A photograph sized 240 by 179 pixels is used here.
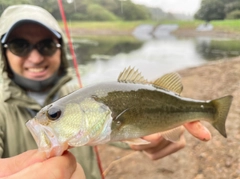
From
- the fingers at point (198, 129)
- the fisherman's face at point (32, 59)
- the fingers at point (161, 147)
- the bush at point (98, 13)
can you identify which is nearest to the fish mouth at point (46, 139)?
the fingers at point (198, 129)

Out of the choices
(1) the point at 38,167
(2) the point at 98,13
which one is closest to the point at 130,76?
(1) the point at 38,167

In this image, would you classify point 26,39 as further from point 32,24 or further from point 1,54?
point 1,54

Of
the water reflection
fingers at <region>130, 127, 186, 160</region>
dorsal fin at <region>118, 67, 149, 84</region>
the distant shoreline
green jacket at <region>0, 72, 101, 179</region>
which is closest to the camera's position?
dorsal fin at <region>118, 67, 149, 84</region>

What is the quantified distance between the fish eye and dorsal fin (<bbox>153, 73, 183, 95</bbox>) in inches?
12.2

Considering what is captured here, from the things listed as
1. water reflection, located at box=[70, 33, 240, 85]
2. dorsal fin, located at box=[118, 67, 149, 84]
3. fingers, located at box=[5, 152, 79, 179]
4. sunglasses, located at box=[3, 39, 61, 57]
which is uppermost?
sunglasses, located at box=[3, 39, 61, 57]

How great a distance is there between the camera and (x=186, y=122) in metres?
0.82

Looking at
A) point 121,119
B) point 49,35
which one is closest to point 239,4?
point 49,35

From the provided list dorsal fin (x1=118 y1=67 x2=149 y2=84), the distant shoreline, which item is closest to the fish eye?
dorsal fin (x1=118 y1=67 x2=149 y2=84)

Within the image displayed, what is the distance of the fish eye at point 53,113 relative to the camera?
0.60 m

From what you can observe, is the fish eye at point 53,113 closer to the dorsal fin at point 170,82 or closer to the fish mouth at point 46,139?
the fish mouth at point 46,139

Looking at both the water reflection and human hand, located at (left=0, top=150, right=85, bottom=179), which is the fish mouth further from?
the water reflection

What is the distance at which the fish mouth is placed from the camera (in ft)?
1.89

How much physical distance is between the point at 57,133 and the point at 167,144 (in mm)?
667

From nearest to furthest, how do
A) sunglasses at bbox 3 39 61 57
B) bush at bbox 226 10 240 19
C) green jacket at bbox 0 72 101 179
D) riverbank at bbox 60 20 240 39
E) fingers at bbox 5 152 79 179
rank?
fingers at bbox 5 152 79 179, green jacket at bbox 0 72 101 179, sunglasses at bbox 3 39 61 57, bush at bbox 226 10 240 19, riverbank at bbox 60 20 240 39
